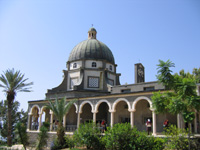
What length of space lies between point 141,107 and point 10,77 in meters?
16.4

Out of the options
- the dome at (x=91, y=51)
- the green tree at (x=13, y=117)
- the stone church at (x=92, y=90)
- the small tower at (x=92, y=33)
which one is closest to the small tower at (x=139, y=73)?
the stone church at (x=92, y=90)

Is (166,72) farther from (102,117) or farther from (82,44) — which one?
(82,44)

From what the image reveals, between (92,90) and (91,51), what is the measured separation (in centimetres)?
709

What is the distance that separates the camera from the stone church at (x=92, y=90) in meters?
27.6

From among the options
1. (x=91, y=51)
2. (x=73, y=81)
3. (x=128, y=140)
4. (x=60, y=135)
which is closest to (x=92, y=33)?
(x=91, y=51)

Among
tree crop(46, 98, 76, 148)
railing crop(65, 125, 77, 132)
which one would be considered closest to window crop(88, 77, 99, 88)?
railing crop(65, 125, 77, 132)

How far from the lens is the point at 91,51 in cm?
3644

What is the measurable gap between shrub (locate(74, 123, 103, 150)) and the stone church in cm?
613

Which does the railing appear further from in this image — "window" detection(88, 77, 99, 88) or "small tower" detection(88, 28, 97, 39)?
"small tower" detection(88, 28, 97, 39)

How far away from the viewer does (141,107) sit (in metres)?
27.0

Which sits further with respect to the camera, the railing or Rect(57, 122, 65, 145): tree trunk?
the railing

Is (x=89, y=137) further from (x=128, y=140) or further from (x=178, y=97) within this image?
(x=178, y=97)

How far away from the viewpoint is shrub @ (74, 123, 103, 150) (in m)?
19.4

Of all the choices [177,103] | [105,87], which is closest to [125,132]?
[177,103]
